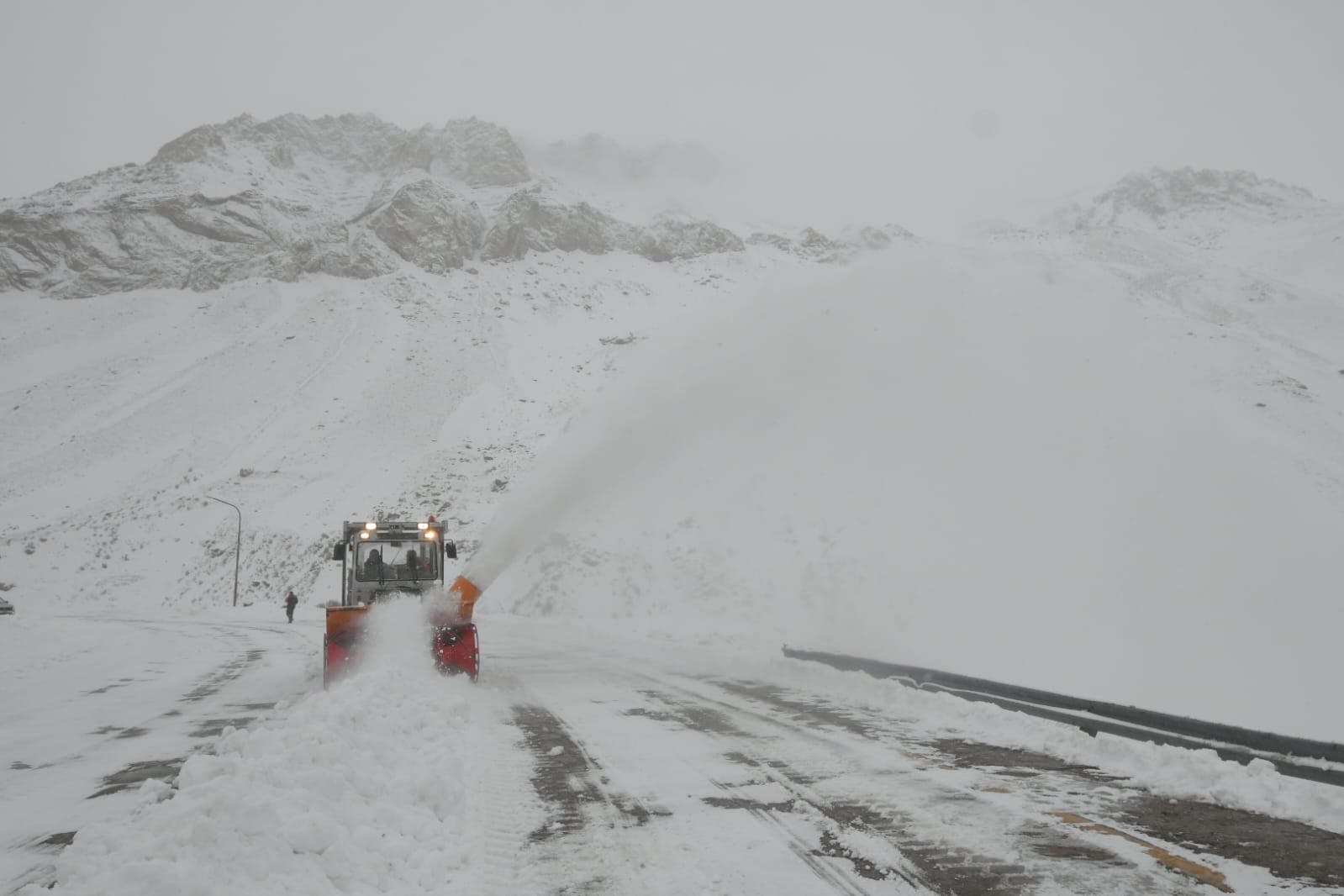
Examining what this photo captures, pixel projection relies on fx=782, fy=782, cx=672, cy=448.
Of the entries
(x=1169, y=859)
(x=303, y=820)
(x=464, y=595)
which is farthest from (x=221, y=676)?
(x=1169, y=859)

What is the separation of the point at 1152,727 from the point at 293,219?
88953 millimetres

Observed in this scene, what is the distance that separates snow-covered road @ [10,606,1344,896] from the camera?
160 inches

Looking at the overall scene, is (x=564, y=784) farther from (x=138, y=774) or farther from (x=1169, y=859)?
(x=1169, y=859)

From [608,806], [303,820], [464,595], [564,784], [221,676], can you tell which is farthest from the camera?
[221,676]

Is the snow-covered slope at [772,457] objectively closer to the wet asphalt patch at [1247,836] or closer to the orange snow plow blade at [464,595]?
the orange snow plow blade at [464,595]

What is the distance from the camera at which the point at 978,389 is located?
24.8 metres

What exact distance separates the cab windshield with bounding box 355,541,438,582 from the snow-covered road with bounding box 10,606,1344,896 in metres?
2.74

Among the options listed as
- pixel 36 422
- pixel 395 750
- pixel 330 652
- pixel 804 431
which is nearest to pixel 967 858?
pixel 395 750

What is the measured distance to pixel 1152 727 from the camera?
7098 mm

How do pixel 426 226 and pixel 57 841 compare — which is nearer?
pixel 57 841

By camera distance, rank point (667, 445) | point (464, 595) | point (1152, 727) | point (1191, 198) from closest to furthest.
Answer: point (1152, 727) < point (464, 595) < point (667, 445) < point (1191, 198)

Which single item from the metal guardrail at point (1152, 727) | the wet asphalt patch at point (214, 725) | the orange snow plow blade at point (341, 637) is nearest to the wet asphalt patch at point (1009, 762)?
the metal guardrail at point (1152, 727)

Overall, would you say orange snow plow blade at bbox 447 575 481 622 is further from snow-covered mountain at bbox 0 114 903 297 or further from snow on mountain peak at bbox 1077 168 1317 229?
snow on mountain peak at bbox 1077 168 1317 229

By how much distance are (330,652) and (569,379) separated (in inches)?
1802
